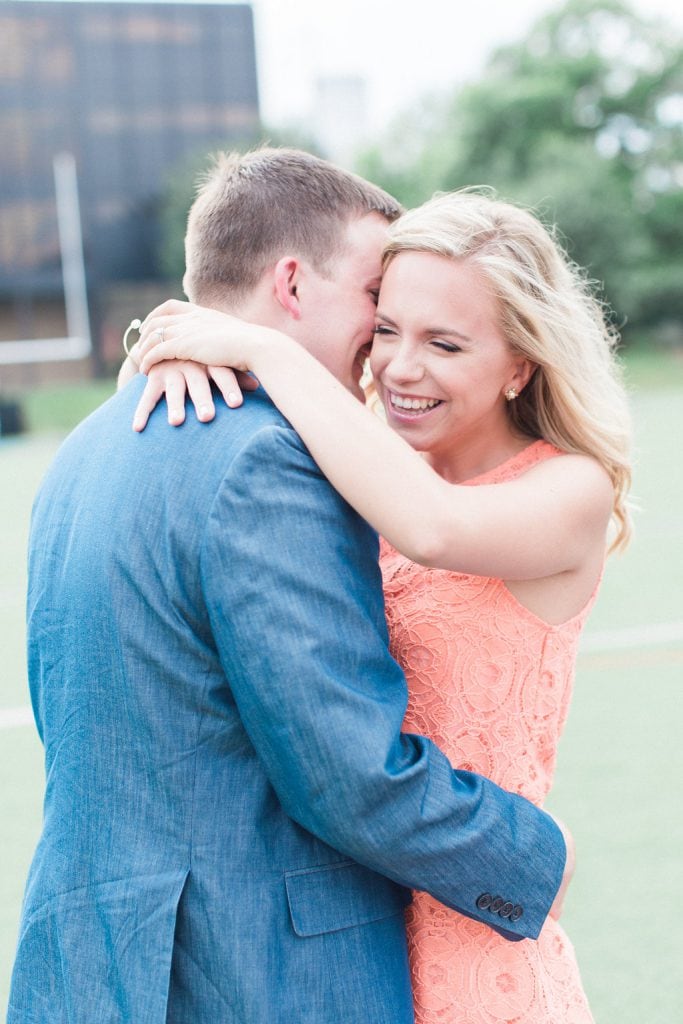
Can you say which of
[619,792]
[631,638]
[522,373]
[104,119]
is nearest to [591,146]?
[104,119]

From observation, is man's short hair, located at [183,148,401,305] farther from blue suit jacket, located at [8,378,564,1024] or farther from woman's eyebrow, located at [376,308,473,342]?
blue suit jacket, located at [8,378,564,1024]

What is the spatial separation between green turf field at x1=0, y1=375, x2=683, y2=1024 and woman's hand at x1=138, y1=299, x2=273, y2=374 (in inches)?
98.4

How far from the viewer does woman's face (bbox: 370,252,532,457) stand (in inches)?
78.1

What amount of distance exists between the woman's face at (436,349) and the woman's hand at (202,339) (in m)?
0.32

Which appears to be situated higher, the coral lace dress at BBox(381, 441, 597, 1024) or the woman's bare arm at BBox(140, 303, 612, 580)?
the woman's bare arm at BBox(140, 303, 612, 580)

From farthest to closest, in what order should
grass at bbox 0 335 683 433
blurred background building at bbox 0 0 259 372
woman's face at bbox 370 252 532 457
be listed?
blurred background building at bbox 0 0 259 372 < grass at bbox 0 335 683 433 < woman's face at bbox 370 252 532 457

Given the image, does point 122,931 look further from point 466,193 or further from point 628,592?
point 628,592

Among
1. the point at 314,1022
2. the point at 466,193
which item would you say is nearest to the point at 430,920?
the point at 314,1022

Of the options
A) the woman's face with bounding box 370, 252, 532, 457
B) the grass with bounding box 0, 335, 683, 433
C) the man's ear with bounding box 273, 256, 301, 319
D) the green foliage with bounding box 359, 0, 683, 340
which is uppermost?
the man's ear with bounding box 273, 256, 301, 319

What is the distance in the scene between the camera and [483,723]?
6.01 ft

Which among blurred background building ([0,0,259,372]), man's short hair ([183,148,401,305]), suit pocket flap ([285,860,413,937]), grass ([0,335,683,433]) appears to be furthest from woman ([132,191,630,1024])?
blurred background building ([0,0,259,372])

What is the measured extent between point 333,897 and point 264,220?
110 centimetres

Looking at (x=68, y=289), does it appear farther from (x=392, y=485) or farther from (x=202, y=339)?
(x=392, y=485)

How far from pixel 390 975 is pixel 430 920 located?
0.74 ft
